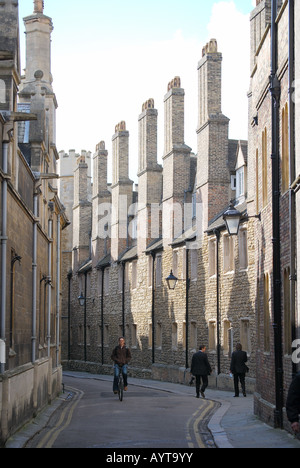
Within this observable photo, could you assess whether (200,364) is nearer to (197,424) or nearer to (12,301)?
(197,424)

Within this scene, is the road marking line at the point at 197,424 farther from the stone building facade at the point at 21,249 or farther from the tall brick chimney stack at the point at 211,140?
the tall brick chimney stack at the point at 211,140

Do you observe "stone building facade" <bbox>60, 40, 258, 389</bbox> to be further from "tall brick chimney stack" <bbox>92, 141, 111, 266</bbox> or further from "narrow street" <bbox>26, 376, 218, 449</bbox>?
"narrow street" <bbox>26, 376, 218, 449</bbox>

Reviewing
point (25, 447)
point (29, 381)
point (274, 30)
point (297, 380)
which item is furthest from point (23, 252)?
point (297, 380)

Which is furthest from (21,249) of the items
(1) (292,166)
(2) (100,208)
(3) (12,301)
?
(2) (100,208)

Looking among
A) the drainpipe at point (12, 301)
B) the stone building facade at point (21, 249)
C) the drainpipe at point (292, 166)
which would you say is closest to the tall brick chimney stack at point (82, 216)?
the stone building facade at point (21, 249)

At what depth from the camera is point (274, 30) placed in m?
15.4

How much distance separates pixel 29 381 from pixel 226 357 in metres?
13.4

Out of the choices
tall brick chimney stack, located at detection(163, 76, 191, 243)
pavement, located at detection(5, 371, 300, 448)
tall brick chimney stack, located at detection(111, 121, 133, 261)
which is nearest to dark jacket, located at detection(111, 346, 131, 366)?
pavement, located at detection(5, 371, 300, 448)

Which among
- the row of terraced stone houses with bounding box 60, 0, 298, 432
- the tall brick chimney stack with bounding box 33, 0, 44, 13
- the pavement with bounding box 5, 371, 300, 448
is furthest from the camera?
the tall brick chimney stack with bounding box 33, 0, 44, 13

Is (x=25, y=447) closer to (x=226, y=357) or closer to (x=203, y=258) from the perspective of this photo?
(x=226, y=357)

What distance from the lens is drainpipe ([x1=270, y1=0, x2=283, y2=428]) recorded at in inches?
573

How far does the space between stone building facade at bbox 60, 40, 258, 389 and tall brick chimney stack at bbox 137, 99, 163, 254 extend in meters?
0.06

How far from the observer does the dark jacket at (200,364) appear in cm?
2341

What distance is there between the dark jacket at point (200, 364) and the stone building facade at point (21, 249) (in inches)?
168
